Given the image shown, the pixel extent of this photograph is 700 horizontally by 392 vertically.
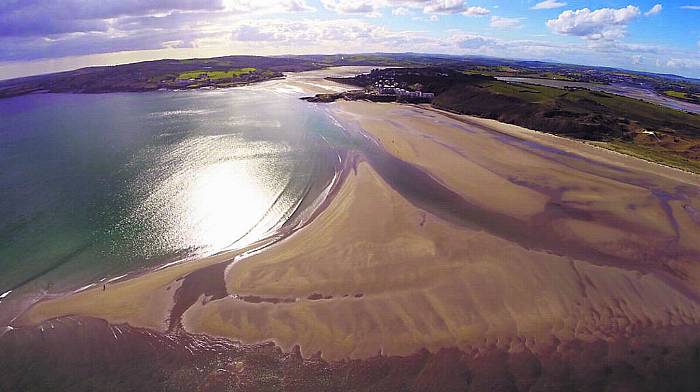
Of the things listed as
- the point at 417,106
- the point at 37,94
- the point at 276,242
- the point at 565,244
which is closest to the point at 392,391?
the point at 276,242

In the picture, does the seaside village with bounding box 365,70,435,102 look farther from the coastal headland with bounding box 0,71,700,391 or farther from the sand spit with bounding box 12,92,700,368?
the coastal headland with bounding box 0,71,700,391

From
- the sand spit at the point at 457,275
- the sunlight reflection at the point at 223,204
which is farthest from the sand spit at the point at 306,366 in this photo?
the sunlight reflection at the point at 223,204

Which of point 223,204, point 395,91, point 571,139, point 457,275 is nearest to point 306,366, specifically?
point 457,275

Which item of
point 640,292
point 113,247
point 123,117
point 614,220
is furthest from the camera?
point 123,117

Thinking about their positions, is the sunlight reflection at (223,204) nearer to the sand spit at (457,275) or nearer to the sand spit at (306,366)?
the sand spit at (457,275)

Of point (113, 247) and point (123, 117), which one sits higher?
point (123, 117)

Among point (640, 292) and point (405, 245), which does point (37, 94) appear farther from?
point (640, 292)
